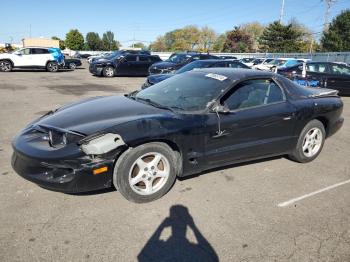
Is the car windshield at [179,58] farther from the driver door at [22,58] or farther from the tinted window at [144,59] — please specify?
the driver door at [22,58]

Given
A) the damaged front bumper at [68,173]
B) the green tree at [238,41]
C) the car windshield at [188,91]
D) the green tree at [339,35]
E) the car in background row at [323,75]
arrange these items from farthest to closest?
the green tree at [238,41] → the green tree at [339,35] → the car in background row at [323,75] → the car windshield at [188,91] → the damaged front bumper at [68,173]

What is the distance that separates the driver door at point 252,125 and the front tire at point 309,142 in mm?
194

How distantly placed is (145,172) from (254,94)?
1.93 metres

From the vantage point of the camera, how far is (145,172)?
11.6 feet

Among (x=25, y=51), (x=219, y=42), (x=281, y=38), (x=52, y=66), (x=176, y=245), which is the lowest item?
(x=176, y=245)

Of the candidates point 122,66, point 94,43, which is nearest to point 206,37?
point 94,43

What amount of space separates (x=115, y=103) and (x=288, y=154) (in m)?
2.69

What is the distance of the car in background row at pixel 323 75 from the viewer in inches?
498

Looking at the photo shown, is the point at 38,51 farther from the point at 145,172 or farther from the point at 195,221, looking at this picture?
the point at 195,221

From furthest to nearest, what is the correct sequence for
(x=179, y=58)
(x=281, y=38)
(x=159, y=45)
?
(x=159, y=45) → (x=281, y=38) → (x=179, y=58)

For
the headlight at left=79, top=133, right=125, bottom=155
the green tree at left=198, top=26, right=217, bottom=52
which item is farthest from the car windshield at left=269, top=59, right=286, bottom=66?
the green tree at left=198, top=26, right=217, bottom=52

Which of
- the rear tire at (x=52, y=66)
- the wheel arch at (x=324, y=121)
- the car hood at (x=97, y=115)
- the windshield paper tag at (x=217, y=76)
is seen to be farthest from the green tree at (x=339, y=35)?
the car hood at (x=97, y=115)

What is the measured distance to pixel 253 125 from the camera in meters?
4.23

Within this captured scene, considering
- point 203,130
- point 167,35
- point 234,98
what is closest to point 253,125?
point 234,98
